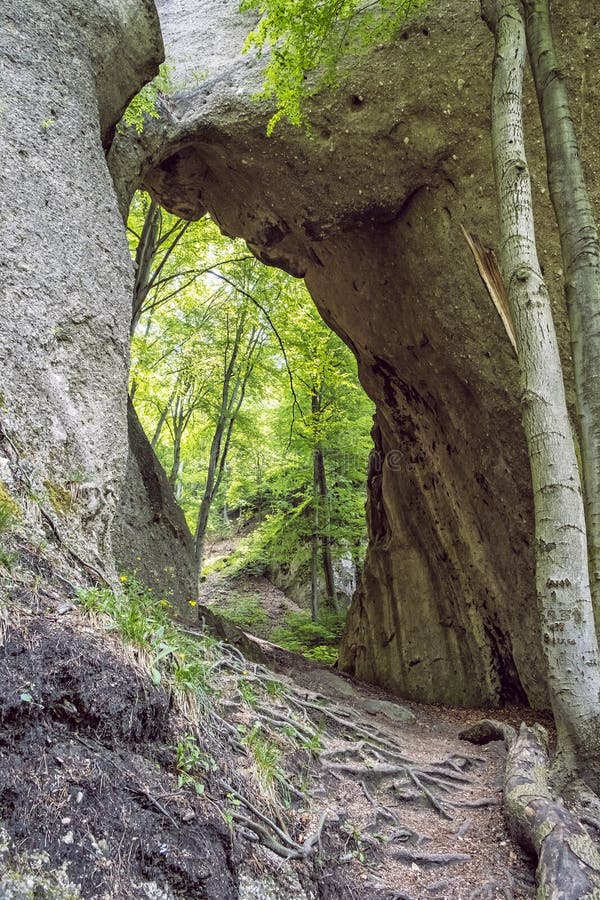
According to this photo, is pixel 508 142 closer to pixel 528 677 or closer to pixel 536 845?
pixel 536 845

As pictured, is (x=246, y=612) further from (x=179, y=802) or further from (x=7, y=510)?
(x=179, y=802)

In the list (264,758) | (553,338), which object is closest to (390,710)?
(264,758)

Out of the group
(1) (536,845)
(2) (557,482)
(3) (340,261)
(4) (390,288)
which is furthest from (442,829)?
(3) (340,261)

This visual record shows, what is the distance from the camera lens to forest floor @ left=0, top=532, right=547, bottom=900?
1787 mm

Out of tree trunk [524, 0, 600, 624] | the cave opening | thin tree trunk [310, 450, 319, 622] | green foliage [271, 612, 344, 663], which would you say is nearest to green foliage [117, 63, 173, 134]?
the cave opening

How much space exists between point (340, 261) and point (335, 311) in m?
1.00

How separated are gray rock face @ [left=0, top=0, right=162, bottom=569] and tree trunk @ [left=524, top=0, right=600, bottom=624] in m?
3.59

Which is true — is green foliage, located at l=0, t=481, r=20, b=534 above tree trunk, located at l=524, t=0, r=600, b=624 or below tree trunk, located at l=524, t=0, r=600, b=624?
below

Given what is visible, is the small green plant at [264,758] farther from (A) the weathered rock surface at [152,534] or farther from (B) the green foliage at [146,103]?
(B) the green foliage at [146,103]

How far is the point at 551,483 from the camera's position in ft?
12.0

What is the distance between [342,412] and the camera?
12.7m

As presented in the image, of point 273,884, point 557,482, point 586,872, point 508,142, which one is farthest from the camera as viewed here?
point 508,142

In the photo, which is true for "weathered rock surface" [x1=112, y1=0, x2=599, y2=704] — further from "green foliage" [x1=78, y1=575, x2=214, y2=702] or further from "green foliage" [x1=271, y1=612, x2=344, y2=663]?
"green foliage" [x1=78, y1=575, x2=214, y2=702]

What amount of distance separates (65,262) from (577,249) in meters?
4.20
